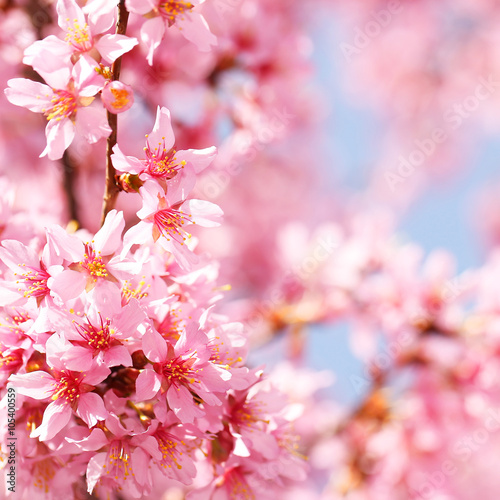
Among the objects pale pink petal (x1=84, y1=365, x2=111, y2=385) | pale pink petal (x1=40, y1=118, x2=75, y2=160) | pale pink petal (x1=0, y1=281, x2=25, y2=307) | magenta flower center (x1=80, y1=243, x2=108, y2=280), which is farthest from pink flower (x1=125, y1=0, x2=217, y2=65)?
pale pink petal (x1=84, y1=365, x2=111, y2=385)

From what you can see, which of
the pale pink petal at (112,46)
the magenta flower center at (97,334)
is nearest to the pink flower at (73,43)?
the pale pink petal at (112,46)

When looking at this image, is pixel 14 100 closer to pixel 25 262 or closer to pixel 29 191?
pixel 25 262

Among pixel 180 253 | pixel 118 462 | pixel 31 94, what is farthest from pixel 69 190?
pixel 118 462

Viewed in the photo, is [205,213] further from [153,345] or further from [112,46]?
[112,46]

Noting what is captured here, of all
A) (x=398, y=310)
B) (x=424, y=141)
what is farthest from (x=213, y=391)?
(x=424, y=141)

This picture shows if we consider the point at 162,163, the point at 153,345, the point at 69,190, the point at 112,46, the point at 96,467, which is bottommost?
the point at 69,190

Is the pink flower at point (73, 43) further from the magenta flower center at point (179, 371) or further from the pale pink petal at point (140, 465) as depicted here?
the pale pink petal at point (140, 465)
